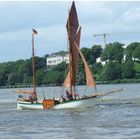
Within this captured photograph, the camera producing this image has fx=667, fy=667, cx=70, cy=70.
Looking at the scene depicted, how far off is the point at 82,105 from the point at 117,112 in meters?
6.58

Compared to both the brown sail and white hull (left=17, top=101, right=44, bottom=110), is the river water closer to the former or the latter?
white hull (left=17, top=101, right=44, bottom=110)

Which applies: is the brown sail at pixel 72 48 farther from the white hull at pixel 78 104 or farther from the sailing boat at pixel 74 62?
the white hull at pixel 78 104

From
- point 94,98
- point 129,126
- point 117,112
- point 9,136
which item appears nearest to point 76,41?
point 94,98

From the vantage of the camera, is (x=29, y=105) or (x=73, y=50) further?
(x=73, y=50)

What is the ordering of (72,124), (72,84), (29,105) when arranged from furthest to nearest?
(72,84) → (29,105) → (72,124)

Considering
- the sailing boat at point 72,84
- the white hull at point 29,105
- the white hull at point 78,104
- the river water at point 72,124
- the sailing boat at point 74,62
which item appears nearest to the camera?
the river water at point 72,124

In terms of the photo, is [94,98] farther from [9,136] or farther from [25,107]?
[9,136]

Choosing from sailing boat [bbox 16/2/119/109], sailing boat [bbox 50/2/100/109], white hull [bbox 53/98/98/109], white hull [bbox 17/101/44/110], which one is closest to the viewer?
white hull [bbox 53/98/98/109]

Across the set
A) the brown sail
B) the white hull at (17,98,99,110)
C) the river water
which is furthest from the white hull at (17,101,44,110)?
the brown sail

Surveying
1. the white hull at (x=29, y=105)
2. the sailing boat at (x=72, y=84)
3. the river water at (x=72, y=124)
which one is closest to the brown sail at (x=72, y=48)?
the sailing boat at (x=72, y=84)

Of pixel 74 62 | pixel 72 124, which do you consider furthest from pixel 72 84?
pixel 72 124

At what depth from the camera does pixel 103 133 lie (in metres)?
37.2

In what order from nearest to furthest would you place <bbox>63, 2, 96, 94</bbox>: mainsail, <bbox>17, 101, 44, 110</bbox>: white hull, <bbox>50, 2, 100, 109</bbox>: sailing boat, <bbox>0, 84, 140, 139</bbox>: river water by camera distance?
<bbox>0, 84, 140, 139</bbox>: river water, <bbox>50, 2, 100, 109</bbox>: sailing boat, <bbox>17, 101, 44, 110</bbox>: white hull, <bbox>63, 2, 96, 94</bbox>: mainsail

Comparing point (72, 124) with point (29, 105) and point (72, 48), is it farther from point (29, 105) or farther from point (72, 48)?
point (72, 48)
